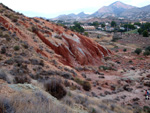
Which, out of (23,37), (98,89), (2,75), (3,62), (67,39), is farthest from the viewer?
(67,39)

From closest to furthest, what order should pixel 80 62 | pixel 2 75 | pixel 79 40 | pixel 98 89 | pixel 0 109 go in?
pixel 0 109 < pixel 2 75 < pixel 98 89 < pixel 80 62 < pixel 79 40

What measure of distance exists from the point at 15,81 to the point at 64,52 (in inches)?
511

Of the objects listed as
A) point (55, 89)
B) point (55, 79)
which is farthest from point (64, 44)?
point (55, 89)

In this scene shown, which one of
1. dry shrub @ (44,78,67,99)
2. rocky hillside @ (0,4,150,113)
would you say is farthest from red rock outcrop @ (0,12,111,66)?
dry shrub @ (44,78,67,99)

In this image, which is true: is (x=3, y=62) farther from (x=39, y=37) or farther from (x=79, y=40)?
(x=79, y=40)

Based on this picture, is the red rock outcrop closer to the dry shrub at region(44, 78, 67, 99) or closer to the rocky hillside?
the rocky hillside

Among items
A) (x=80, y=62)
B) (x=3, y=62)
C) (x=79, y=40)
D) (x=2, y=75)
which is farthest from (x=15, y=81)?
(x=79, y=40)

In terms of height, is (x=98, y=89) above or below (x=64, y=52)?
below

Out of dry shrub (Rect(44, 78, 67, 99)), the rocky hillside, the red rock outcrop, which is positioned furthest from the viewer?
the red rock outcrop

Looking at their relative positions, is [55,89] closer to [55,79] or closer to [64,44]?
[55,79]

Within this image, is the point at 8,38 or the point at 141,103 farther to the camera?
the point at 8,38

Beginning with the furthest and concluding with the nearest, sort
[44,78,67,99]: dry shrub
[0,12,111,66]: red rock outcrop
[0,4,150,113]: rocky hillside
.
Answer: [0,12,111,66]: red rock outcrop
[44,78,67,99]: dry shrub
[0,4,150,113]: rocky hillside

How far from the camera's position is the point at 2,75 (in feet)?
20.9

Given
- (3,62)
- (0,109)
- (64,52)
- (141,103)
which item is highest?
(0,109)
